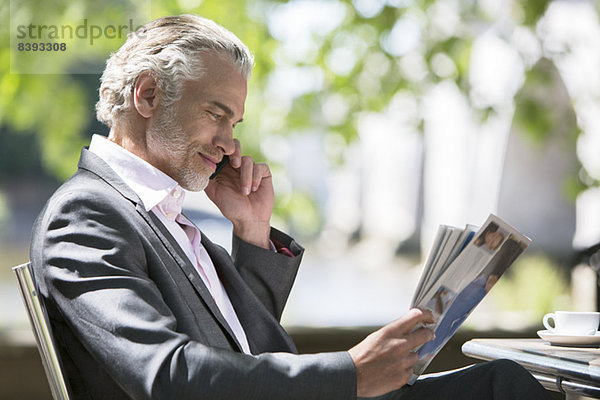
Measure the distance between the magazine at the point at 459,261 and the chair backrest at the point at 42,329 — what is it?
28.5 inches

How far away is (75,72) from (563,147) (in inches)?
138

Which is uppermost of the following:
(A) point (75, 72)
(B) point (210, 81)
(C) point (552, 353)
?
(A) point (75, 72)

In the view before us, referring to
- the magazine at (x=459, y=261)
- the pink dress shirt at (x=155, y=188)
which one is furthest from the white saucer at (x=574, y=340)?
the pink dress shirt at (x=155, y=188)

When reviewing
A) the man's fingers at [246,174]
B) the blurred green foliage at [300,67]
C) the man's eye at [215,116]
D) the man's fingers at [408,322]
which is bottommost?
the man's fingers at [408,322]

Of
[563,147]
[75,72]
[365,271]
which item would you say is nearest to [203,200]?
[75,72]

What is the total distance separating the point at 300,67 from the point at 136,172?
356 cm

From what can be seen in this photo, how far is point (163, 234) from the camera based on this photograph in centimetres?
165

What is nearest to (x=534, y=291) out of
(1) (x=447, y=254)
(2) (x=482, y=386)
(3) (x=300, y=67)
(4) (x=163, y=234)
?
(3) (x=300, y=67)

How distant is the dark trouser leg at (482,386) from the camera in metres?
1.66

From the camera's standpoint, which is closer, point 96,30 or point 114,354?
point 114,354

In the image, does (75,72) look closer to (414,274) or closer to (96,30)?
(96,30)

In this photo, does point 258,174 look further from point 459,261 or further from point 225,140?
point 459,261

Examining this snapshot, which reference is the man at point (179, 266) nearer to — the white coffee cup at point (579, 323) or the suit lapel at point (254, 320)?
the suit lapel at point (254, 320)

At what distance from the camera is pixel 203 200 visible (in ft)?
15.6
